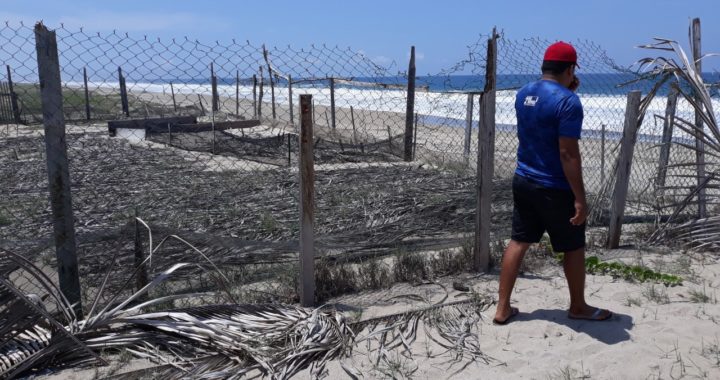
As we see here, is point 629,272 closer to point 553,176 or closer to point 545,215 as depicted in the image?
point 545,215

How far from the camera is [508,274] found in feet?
13.6

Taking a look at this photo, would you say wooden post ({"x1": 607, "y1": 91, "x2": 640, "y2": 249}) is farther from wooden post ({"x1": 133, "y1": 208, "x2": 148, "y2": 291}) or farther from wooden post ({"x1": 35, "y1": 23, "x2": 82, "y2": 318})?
wooden post ({"x1": 35, "y1": 23, "x2": 82, "y2": 318})

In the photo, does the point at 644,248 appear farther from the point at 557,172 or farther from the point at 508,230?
the point at 557,172

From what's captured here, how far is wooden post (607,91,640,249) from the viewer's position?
18.8 feet

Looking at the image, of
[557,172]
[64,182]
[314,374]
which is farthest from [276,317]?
[557,172]

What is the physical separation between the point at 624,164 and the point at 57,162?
4.57 metres

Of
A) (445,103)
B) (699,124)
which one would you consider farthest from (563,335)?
(445,103)

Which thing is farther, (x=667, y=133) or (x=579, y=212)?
(x=667, y=133)

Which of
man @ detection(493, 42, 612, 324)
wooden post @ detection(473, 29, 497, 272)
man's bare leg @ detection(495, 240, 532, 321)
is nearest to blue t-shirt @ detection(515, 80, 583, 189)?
man @ detection(493, 42, 612, 324)

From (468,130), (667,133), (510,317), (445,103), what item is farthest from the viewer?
(468,130)

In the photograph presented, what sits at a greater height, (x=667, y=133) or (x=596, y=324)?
(x=667, y=133)

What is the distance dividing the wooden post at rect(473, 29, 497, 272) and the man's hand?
1319mm

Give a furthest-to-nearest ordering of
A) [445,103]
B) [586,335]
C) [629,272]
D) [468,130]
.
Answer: [468,130]
[445,103]
[629,272]
[586,335]

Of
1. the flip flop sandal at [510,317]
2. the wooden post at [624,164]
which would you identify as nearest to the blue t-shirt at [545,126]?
the flip flop sandal at [510,317]
